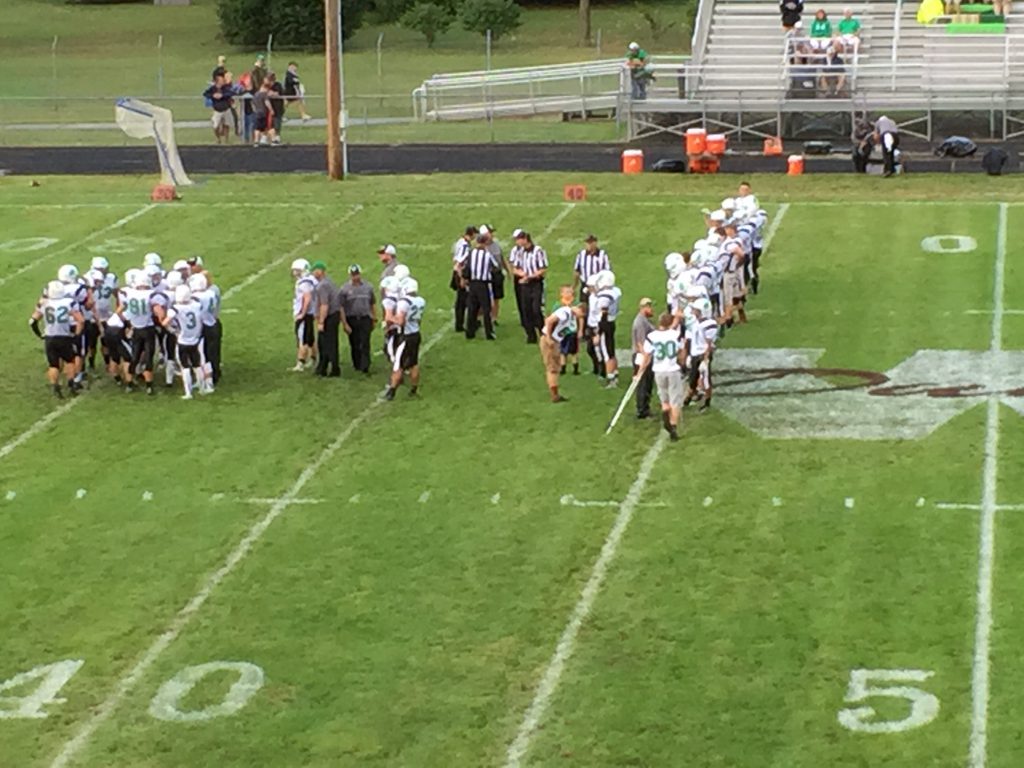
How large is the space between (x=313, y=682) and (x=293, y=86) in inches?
1269

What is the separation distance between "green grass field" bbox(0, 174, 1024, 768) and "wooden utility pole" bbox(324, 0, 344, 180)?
8.75m

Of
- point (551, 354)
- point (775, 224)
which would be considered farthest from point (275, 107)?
point (551, 354)

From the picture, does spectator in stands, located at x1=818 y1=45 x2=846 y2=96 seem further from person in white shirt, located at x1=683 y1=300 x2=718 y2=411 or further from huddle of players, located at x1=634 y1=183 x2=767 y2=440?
person in white shirt, located at x1=683 y1=300 x2=718 y2=411

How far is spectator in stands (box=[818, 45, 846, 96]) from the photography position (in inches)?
1590

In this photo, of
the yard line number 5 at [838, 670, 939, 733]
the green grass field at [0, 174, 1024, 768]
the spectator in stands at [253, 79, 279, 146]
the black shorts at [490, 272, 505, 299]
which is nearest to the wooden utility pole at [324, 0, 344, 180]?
the spectator in stands at [253, 79, 279, 146]

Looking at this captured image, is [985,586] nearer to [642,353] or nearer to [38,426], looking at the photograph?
[642,353]

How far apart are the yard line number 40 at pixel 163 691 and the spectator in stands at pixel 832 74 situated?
90.5 feet

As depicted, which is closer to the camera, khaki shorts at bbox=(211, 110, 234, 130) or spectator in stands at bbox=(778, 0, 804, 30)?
khaki shorts at bbox=(211, 110, 234, 130)

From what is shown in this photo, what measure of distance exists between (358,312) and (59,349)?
3110mm

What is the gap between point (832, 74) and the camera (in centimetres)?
3991

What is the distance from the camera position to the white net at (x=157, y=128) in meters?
34.6

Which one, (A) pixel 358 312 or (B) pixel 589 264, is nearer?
(A) pixel 358 312

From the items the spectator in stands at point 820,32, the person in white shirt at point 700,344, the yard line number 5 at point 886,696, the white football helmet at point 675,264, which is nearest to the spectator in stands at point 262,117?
the spectator in stands at point 820,32

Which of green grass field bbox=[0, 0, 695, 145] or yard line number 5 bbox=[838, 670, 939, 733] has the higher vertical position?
green grass field bbox=[0, 0, 695, 145]
